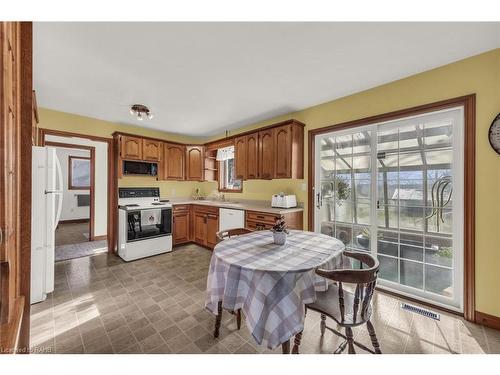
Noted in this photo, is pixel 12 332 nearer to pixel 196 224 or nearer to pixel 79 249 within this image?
pixel 196 224

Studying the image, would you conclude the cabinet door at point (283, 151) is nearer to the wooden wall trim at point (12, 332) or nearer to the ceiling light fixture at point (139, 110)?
the ceiling light fixture at point (139, 110)

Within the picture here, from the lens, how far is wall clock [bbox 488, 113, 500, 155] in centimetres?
174

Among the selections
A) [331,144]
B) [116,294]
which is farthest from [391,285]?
[116,294]

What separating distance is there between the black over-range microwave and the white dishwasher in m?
1.62

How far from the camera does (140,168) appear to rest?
390 cm

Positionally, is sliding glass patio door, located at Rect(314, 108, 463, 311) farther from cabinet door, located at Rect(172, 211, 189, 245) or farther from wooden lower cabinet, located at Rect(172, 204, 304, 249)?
cabinet door, located at Rect(172, 211, 189, 245)

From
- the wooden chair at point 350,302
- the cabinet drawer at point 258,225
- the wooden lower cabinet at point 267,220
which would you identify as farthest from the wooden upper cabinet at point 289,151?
the wooden chair at point 350,302

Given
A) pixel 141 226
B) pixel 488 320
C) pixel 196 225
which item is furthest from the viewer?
pixel 196 225

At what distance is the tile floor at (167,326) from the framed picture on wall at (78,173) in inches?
195

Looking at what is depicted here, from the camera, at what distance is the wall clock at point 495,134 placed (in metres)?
1.74

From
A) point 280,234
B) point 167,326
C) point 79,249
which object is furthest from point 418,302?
point 79,249

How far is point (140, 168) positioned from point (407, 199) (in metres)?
4.19
